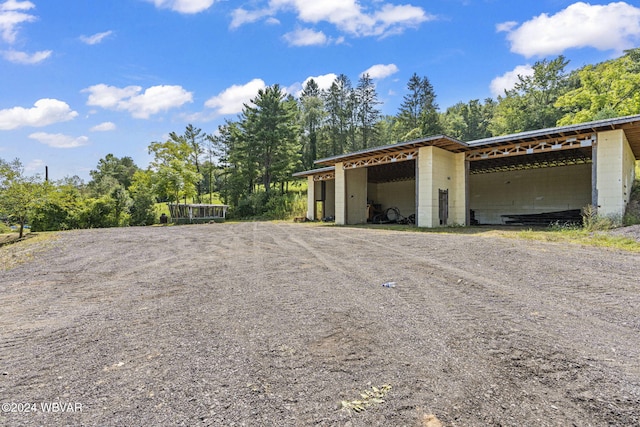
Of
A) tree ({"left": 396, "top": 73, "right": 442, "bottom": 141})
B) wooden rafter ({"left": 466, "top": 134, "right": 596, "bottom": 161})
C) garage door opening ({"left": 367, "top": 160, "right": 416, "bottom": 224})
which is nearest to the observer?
wooden rafter ({"left": 466, "top": 134, "right": 596, "bottom": 161})

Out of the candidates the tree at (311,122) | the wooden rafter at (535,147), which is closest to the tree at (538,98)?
the tree at (311,122)

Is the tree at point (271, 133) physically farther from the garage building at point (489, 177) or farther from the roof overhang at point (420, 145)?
the roof overhang at point (420, 145)

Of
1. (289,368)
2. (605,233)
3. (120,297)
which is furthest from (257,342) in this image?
(605,233)

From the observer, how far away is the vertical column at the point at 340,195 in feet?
59.4

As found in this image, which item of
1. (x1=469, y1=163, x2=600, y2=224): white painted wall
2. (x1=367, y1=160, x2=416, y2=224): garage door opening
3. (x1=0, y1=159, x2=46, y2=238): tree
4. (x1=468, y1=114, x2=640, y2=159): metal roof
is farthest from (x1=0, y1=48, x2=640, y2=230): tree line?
(x1=468, y1=114, x2=640, y2=159): metal roof

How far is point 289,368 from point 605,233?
10876mm

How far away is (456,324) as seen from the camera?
3.14 meters

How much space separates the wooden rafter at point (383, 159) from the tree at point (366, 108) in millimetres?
20184

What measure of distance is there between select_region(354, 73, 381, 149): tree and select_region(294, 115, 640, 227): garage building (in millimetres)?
13927

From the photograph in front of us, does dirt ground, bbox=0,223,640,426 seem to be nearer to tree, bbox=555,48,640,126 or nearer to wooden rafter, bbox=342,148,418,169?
wooden rafter, bbox=342,148,418,169

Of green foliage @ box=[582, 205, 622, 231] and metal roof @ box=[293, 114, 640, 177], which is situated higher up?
metal roof @ box=[293, 114, 640, 177]

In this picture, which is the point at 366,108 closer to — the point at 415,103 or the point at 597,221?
the point at 415,103

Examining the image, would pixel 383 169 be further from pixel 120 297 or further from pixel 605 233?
pixel 120 297

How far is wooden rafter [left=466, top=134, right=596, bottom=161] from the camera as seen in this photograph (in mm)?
11664
